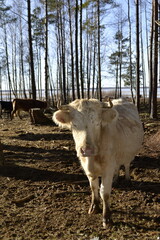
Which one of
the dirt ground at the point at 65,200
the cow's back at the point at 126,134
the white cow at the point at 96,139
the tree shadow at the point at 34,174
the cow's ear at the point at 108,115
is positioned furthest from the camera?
the tree shadow at the point at 34,174

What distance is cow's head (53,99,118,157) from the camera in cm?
329

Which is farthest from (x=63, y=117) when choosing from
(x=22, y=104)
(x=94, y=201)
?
(x=22, y=104)

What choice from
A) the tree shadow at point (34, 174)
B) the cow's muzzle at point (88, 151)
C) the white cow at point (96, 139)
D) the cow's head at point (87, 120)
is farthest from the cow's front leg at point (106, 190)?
the tree shadow at point (34, 174)

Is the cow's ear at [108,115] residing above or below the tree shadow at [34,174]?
above

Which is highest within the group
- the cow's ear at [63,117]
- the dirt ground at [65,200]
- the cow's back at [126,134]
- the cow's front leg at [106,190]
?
the cow's ear at [63,117]

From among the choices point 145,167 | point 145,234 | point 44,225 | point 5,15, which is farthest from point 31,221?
point 5,15

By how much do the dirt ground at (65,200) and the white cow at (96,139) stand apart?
32 cm

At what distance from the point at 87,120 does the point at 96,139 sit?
33 cm

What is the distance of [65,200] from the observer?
4516mm

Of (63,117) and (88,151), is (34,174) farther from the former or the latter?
(88,151)

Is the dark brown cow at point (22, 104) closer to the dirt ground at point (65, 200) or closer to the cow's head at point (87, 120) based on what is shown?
the dirt ground at point (65, 200)

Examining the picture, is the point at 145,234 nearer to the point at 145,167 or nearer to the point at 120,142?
the point at 120,142

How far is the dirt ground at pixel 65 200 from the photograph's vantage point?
351 centimetres

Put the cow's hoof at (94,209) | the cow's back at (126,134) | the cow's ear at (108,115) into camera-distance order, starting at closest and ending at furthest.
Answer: the cow's ear at (108,115)
the cow's hoof at (94,209)
the cow's back at (126,134)
